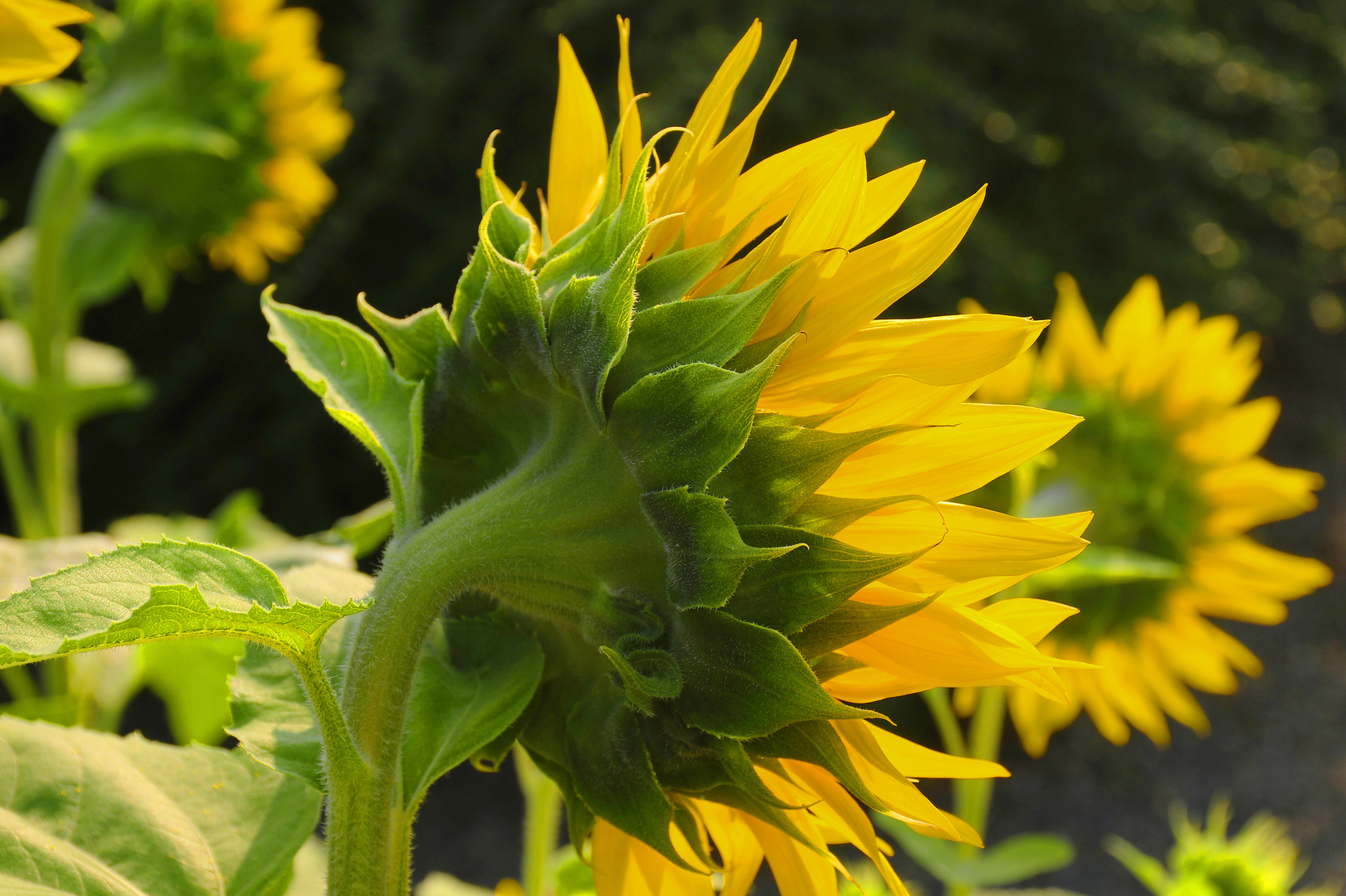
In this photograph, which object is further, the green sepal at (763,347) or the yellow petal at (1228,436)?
the yellow petal at (1228,436)

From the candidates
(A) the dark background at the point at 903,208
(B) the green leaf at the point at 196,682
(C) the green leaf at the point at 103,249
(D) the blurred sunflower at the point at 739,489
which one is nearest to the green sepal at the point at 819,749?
(D) the blurred sunflower at the point at 739,489

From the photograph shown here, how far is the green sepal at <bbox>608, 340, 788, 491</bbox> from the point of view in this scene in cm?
29

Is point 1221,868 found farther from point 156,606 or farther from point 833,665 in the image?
point 156,606

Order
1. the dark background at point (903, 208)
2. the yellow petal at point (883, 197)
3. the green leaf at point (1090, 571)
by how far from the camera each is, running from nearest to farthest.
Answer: the yellow petal at point (883, 197), the green leaf at point (1090, 571), the dark background at point (903, 208)

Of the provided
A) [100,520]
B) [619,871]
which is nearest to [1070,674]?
[619,871]

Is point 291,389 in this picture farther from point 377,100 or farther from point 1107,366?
point 1107,366

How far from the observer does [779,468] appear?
0.30m

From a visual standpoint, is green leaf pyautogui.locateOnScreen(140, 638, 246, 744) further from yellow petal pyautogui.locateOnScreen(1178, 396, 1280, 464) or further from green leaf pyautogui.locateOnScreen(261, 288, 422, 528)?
yellow petal pyautogui.locateOnScreen(1178, 396, 1280, 464)

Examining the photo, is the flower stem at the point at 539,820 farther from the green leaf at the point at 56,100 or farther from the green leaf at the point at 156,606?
the green leaf at the point at 56,100

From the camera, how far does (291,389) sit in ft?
9.58

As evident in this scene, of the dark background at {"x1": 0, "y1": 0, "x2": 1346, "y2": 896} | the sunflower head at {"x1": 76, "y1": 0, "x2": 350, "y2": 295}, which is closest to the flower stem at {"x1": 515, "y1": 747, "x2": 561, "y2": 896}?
the sunflower head at {"x1": 76, "y1": 0, "x2": 350, "y2": 295}

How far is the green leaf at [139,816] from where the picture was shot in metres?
0.32

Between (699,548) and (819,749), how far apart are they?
69 millimetres

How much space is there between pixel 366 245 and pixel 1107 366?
2428mm
